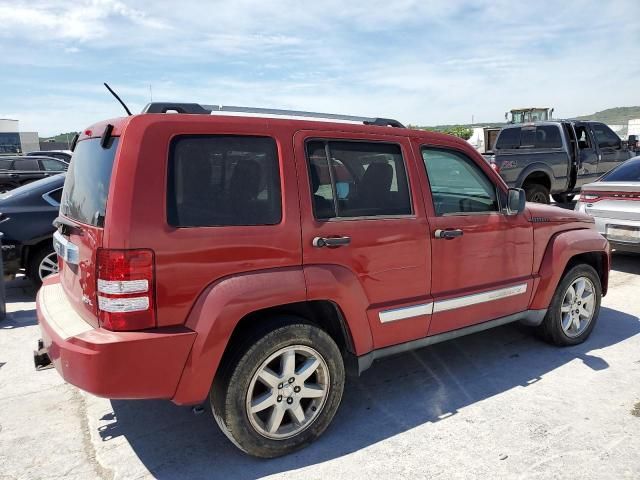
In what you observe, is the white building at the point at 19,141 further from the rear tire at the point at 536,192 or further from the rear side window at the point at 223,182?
the rear side window at the point at 223,182

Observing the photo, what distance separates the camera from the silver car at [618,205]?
6.27 meters

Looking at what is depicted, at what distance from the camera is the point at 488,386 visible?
3666 millimetres

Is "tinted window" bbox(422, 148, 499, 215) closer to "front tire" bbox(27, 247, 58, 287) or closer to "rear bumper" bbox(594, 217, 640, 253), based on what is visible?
"rear bumper" bbox(594, 217, 640, 253)

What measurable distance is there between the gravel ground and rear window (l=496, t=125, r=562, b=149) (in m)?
7.69

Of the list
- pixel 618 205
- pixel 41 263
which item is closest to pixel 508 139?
pixel 618 205

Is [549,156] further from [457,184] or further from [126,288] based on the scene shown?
[126,288]

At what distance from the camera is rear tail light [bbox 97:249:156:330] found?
233 cm

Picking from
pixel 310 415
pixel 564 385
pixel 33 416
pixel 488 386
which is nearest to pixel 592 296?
pixel 564 385

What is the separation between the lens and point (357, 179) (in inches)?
122

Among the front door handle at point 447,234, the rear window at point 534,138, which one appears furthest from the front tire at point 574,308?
the rear window at point 534,138

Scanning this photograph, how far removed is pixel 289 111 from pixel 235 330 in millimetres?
1386

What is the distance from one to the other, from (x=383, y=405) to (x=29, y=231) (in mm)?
4504

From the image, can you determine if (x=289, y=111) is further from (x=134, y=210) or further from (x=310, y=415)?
(x=310, y=415)

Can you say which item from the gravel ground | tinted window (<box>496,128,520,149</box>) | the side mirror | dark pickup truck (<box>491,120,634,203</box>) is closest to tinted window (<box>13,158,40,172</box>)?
the gravel ground
